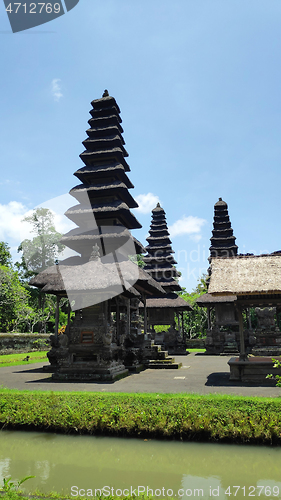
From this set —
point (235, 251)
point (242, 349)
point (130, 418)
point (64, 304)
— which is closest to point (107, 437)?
point (130, 418)

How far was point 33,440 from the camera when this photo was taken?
690 centimetres

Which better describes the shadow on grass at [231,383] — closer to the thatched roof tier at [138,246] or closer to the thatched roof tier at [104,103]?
the thatched roof tier at [138,246]

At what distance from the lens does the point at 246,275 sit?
13.1 meters

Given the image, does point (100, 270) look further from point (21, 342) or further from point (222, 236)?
point (222, 236)

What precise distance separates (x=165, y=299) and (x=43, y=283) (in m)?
17.5

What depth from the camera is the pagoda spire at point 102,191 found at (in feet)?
61.0

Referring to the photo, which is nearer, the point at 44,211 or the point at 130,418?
the point at 130,418

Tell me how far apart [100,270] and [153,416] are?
8495mm

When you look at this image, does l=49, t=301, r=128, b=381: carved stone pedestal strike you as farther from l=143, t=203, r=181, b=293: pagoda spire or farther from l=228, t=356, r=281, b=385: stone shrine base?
l=143, t=203, r=181, b=293: pagoda spire

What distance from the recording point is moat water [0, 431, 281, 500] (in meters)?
4.77

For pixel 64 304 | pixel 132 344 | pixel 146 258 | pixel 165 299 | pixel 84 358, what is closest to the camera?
pixel 84 358

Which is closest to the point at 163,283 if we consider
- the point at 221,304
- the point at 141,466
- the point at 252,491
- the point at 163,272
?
the point at 163,272

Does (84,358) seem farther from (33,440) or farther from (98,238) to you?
(33,440)

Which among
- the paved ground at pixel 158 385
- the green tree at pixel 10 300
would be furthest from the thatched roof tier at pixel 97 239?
the green tree at pixel 10 300
